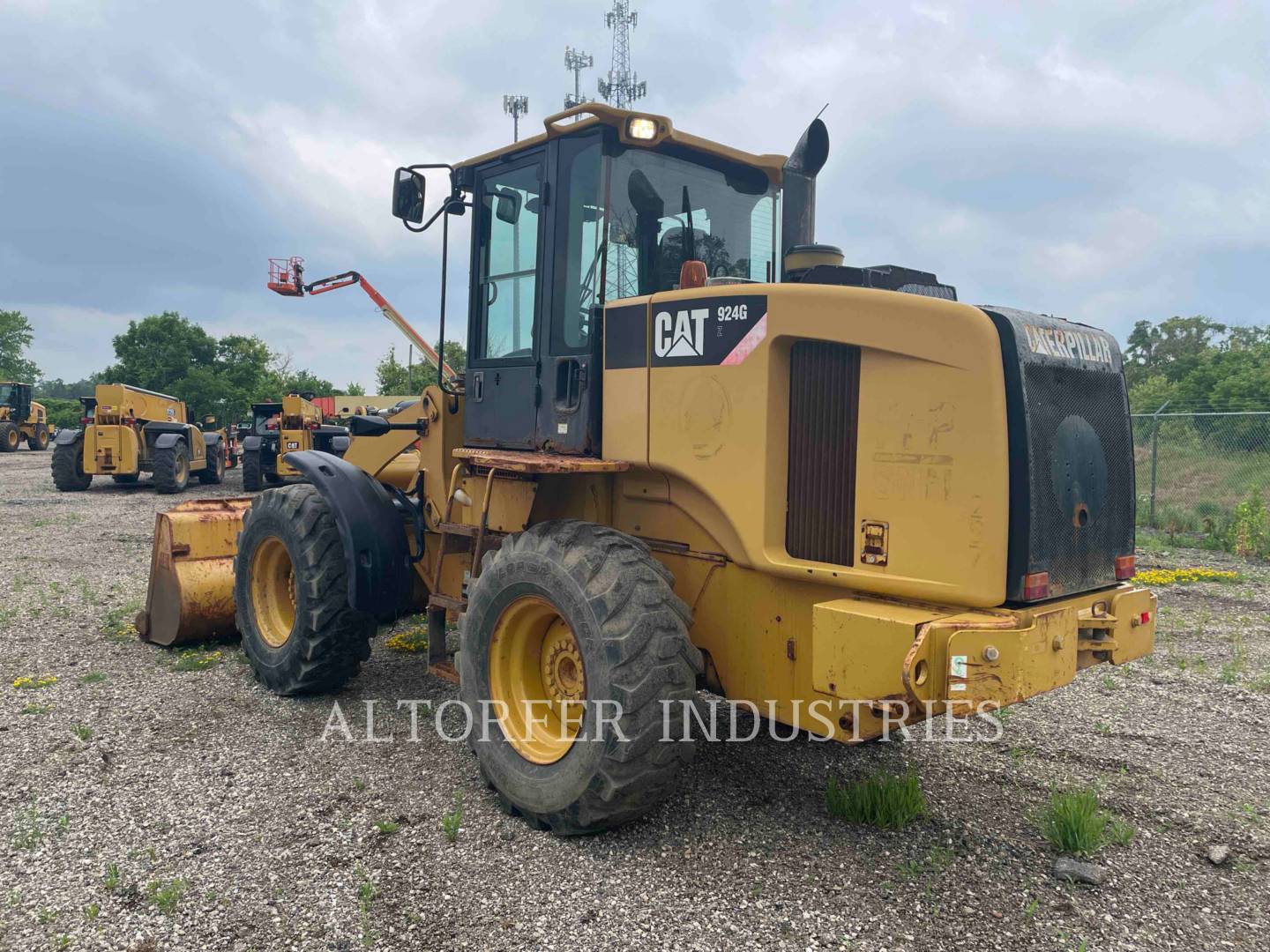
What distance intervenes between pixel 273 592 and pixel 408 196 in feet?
8.67

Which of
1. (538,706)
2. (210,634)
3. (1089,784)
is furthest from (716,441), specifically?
(210,634)

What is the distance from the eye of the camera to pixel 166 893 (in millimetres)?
3258

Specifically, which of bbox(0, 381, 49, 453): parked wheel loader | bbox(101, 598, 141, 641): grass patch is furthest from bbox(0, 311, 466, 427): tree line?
bbox(101, 598, 141, 641): grass patch

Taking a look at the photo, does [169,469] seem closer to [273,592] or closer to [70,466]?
[70,466]

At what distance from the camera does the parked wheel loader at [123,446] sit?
19.4 m

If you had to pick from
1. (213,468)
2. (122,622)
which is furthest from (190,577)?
(213,468)

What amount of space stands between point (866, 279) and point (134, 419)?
2030cm

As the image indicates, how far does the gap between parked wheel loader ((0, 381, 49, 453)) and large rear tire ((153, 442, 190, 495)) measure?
20.6 m

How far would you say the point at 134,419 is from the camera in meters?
20.2

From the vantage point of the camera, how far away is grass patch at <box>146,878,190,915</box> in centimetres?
320

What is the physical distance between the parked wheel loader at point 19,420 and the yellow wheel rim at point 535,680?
38368 millimetres

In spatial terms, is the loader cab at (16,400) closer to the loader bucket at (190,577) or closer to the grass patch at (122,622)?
the grass patch at (122,622)

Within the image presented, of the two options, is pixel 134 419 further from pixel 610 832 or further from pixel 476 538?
pixel 610 832

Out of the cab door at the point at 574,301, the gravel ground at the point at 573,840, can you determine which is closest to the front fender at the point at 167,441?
the gravel ground at the point at 573,840
